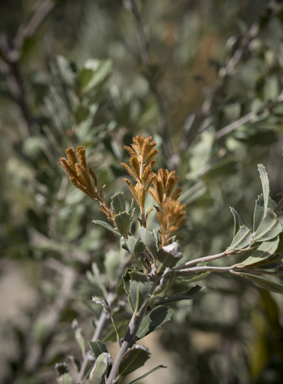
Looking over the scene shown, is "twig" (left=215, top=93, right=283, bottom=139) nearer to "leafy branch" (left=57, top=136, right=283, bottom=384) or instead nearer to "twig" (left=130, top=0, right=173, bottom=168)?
"twig" (left=130, top=0, right=173, bottom=168)

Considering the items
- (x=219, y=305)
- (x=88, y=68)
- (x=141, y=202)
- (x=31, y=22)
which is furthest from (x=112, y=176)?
(x=219, y=305)

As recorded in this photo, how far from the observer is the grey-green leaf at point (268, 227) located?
0.25 m

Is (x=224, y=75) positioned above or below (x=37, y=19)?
below

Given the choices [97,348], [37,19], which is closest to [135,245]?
[97,348]

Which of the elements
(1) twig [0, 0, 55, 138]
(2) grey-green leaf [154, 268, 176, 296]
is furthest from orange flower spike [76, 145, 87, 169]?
(1) twig [0, 0, 55, 138]

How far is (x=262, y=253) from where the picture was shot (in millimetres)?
263

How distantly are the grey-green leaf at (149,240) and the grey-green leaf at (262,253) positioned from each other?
0.07 metres

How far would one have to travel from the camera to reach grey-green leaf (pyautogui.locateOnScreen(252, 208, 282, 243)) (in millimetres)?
250

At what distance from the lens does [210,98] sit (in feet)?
1.76

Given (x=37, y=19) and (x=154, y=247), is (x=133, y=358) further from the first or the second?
(x=37, y=19)

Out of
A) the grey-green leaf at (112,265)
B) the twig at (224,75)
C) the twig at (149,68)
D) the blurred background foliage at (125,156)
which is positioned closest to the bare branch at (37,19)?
the blurred background foliage at (125,156)

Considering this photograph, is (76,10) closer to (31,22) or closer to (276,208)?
(31,22)

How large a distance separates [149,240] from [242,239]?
0.25 feet

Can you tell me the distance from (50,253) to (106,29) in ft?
3.07
